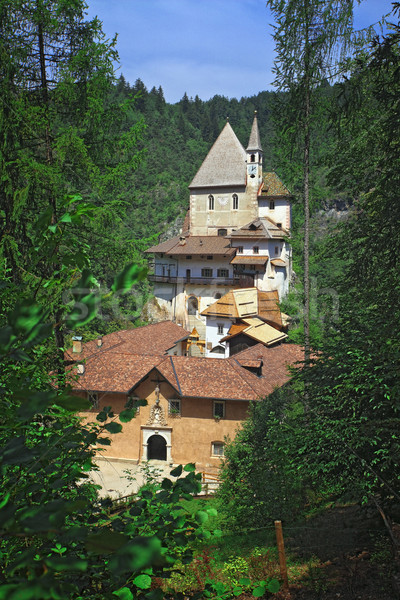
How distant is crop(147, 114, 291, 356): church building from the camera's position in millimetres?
40688

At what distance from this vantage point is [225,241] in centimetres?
4591

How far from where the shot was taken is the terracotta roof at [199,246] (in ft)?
145

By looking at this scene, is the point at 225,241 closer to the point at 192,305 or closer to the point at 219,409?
the point at 192,305

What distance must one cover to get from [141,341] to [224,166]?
2929cm

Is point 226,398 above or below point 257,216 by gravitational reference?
below

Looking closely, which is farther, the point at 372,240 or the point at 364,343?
the point at 364,343

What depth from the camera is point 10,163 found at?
9516 millimetres

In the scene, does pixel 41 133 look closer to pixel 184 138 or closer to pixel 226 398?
pixel 226 398

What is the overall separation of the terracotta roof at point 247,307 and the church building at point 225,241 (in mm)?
2807

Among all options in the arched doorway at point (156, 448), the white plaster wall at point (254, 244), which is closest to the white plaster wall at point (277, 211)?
the white plaster wall at point (254, 244)

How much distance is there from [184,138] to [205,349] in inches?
3454

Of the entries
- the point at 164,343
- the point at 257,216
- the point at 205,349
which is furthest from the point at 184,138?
the point at 164,343

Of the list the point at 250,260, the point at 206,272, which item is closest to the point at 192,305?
the point at 206,272

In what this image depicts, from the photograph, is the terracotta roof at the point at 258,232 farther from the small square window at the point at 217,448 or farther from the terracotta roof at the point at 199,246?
the small square window at the point at 217,448
